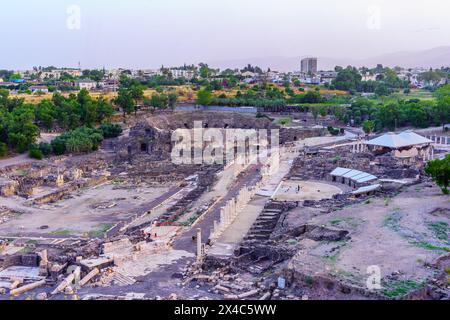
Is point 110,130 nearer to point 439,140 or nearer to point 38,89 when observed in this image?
point 439,140

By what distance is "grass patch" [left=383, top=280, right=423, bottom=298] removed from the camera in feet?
56.8

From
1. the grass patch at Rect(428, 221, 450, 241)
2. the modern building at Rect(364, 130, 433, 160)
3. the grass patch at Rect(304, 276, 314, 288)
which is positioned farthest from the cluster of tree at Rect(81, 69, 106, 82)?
the grass patch at Rect(304, 276, 314, 288)

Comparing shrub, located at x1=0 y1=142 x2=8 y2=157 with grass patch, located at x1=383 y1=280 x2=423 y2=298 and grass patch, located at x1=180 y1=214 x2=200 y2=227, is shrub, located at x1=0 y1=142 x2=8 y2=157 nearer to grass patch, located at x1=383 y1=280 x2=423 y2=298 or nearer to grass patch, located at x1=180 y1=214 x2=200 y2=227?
grass patch, located at x1=180 y1=214 x2=200 y2=227

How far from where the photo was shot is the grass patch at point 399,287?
56.8 feet

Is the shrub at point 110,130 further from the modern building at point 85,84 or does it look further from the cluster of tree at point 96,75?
the cluster of tree at point 96,75

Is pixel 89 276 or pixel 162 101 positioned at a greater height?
pixel 162 101

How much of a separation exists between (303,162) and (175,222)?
57.8 feet

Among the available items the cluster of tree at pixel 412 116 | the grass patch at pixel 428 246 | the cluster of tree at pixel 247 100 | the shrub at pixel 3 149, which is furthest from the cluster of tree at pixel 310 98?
the grass patch at pixel 428 246

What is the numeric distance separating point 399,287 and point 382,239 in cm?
517

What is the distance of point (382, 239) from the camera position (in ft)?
74.7

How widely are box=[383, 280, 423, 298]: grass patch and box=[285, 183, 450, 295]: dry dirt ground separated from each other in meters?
0.07

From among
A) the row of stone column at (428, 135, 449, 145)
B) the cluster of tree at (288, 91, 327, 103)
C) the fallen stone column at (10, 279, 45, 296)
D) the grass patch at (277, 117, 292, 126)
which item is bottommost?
the fallen stone column at (10, 279, 45, 296)

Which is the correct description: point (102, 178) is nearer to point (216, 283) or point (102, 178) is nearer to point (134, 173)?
point (134, 173)

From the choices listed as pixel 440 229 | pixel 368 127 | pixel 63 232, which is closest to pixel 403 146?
pixel 368 127
